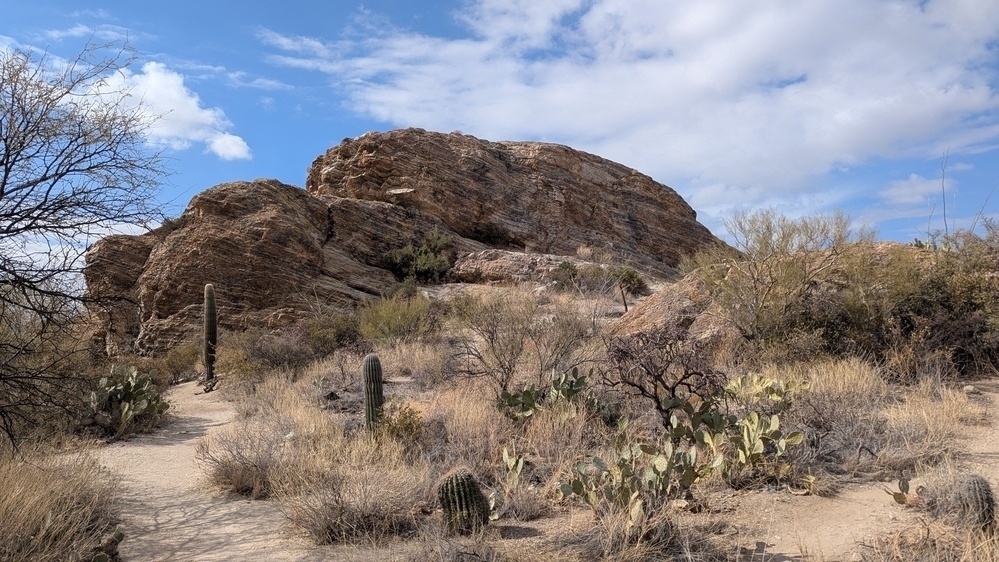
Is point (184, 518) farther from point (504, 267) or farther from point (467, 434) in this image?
point (504, 267)

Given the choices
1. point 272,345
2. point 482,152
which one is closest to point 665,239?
point 482,152

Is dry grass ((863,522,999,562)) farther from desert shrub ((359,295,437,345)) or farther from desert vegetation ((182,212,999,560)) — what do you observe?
desert shrub ((359,295,437,345))

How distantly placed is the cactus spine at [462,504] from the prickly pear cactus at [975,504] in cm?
318

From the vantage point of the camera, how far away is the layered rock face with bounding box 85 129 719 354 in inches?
772

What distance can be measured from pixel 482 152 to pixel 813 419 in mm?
25800

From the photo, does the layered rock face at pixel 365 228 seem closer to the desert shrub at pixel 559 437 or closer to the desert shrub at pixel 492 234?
the desert shrub at pixel 492 234

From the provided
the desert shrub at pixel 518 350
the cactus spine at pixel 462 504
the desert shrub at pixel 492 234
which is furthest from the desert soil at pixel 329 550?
the desert shrub at pixel 492 234

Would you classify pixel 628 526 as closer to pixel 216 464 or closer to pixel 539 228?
pixel 216 464

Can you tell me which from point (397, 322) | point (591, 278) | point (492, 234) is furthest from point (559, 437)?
point (492, 234)

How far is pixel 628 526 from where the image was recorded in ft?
14.2

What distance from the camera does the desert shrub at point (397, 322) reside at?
53.5ft

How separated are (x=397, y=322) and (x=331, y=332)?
1.64m

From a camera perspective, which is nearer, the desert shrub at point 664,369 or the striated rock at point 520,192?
the desert shrub at point 664,369

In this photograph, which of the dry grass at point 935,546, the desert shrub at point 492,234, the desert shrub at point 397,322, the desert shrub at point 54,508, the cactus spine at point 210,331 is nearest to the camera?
the dry grass at point 935,546
